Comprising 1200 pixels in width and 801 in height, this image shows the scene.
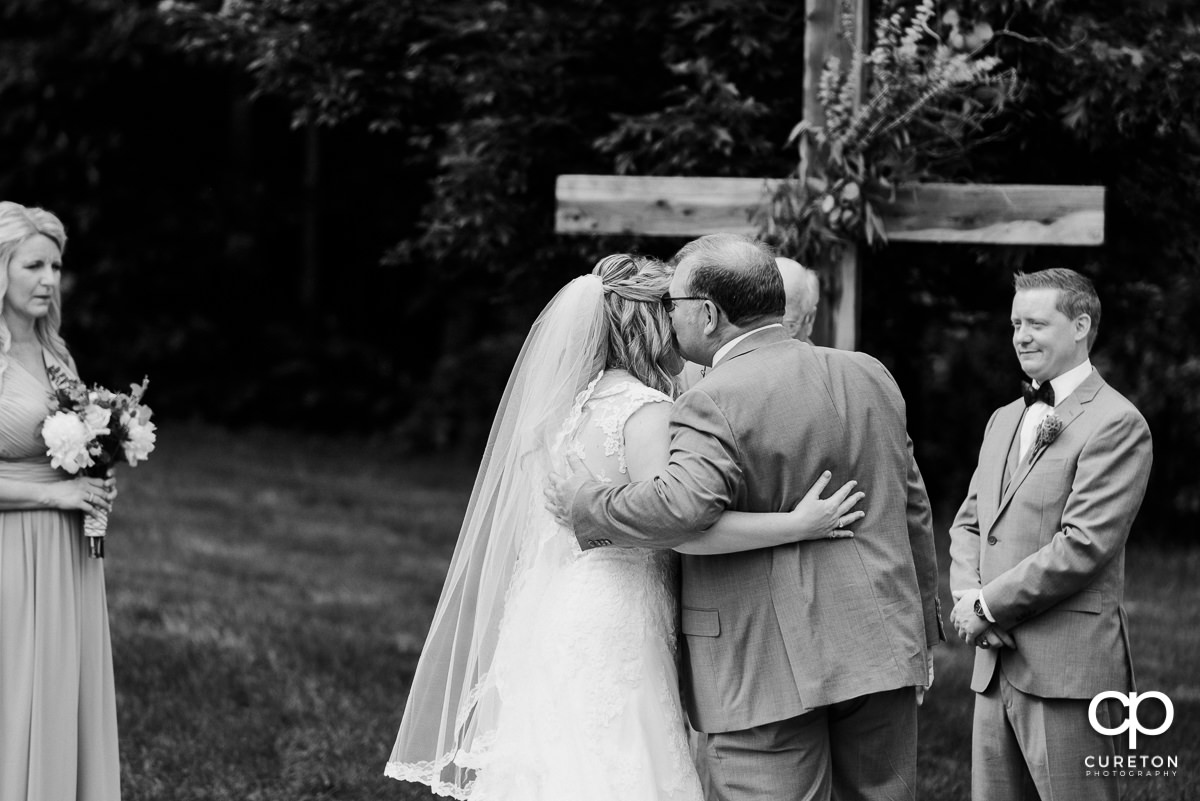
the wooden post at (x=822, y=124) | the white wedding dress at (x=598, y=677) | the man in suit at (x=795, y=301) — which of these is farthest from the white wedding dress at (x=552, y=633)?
the wooden post at (x=822, y=124)

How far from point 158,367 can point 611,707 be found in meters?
15.3

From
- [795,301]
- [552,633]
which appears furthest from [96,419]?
[795,301]

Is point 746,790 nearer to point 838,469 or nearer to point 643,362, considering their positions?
point 838,469

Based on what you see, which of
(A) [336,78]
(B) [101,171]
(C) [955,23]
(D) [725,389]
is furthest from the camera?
(B) [101,171]

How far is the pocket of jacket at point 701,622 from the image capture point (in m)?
3.51

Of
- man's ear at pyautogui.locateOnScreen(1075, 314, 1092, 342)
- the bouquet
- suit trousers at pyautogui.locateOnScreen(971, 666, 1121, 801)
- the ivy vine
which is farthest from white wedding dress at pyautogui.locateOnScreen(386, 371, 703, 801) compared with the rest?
the ivy vine

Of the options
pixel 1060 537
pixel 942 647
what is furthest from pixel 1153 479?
pixel 1060 537

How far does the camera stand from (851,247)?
17.8ft

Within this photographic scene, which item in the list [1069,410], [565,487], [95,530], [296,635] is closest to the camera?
[565,487]

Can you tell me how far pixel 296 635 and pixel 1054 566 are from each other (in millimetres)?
4886

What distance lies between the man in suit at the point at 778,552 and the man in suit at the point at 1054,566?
0.51 meters

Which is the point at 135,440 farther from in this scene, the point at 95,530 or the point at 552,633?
the point at 552,633

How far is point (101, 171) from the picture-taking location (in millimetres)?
17078

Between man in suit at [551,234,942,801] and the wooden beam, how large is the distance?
1.99 m
